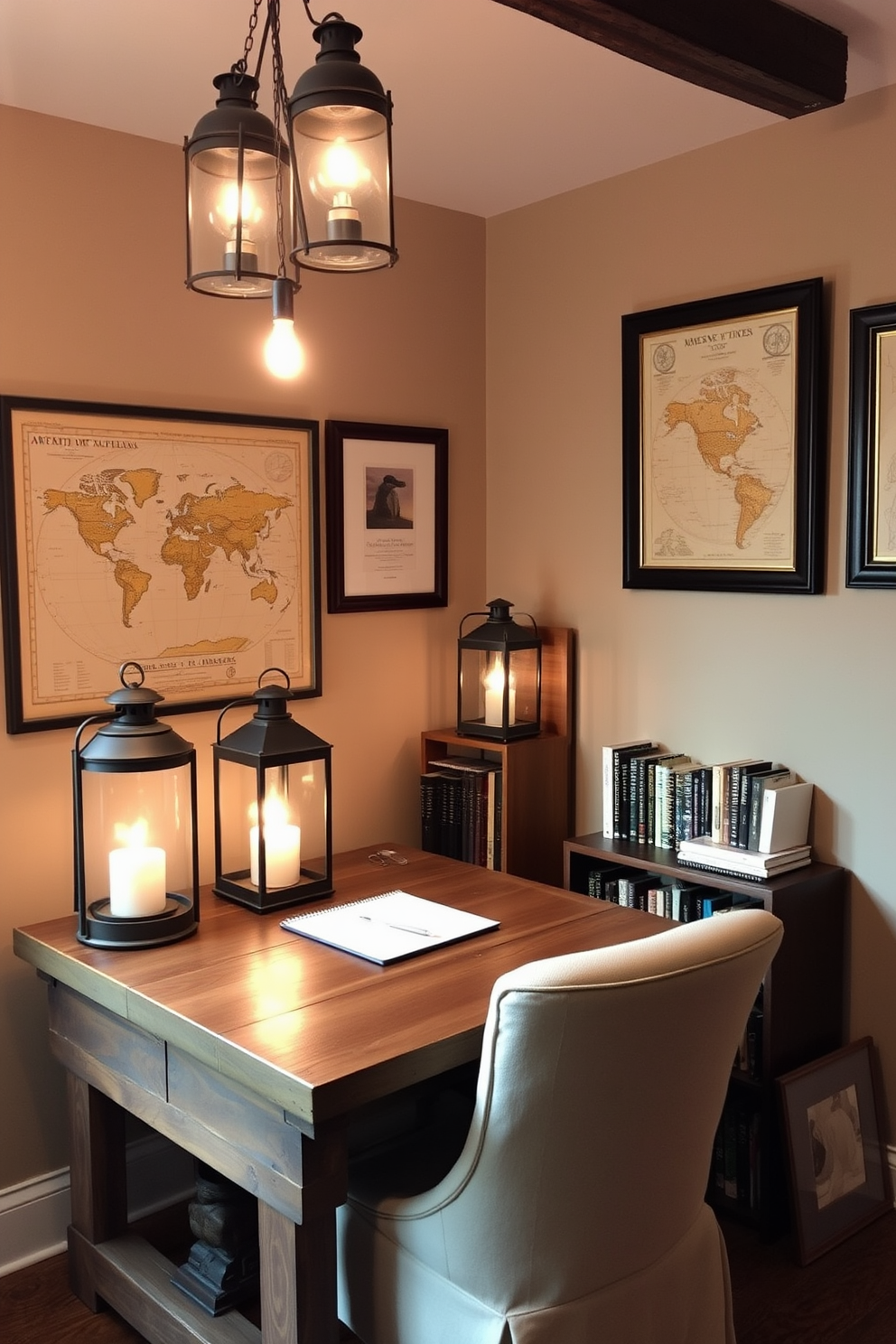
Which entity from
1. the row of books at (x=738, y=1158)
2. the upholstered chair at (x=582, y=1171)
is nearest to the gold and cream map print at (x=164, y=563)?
the upholstered chair at (x=582, y=1171)

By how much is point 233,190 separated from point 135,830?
3.95 feet

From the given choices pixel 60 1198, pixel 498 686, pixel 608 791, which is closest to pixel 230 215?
pixel 498 686

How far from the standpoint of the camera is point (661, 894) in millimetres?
2754

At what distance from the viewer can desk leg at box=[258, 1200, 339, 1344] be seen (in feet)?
5.74

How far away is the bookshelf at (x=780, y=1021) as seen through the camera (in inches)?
98.2

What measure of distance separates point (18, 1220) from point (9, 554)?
142 centimetres

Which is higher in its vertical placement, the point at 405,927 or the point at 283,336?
the point at 283,336

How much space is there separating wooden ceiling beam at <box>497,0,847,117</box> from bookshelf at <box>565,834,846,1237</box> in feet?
5.29

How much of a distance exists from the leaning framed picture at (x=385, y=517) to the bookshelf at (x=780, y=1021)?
3.45ft

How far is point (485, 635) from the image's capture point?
3.08m

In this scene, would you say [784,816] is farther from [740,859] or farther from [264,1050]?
[264,1050]

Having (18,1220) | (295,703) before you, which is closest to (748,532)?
(295,703)

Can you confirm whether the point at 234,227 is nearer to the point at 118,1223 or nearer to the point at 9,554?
the point at 9,554

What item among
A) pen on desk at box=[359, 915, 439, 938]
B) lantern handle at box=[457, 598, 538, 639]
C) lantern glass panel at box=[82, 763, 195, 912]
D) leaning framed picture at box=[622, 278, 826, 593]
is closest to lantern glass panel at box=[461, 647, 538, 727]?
lantern handle at box=[457, 598, 538, 639]
